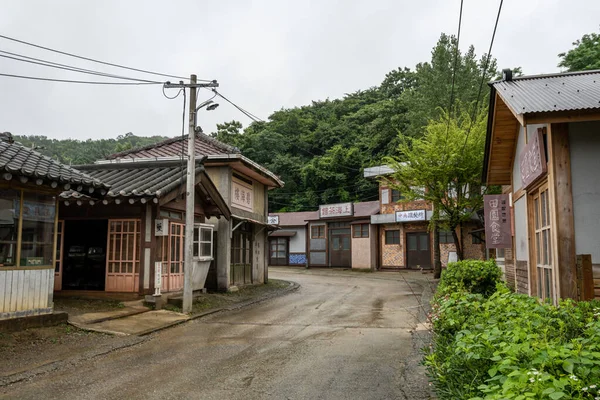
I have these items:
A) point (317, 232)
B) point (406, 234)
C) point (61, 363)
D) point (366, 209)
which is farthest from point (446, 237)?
point (61, 363)

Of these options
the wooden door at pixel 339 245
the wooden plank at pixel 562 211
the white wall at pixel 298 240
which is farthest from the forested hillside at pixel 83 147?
the wooden plank at pixel 562 211

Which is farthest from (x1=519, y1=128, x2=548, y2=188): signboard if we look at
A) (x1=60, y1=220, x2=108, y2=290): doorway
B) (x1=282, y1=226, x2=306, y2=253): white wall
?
(x1=282, y1=226, x2=306, y2=253): white wall

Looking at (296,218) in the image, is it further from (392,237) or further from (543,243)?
(543,243)

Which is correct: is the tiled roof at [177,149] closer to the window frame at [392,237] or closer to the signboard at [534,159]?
the signboard at [534,159]

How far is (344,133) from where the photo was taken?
1927 inches

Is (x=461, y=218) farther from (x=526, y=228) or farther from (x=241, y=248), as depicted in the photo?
(x=526, y=228)

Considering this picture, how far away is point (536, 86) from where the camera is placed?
27.5ft

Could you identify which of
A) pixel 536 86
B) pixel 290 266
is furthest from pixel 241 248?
pixel 290 266

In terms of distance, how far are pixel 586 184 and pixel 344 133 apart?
1693 inches

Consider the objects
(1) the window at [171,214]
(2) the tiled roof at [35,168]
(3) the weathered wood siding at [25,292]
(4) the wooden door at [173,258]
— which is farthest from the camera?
(4) the wooden door at [173,258]

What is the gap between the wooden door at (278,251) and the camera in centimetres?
3900

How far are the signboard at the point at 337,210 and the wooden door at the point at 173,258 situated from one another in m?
19.9

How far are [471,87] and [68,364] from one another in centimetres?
3570

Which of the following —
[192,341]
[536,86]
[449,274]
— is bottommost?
[192,341]
